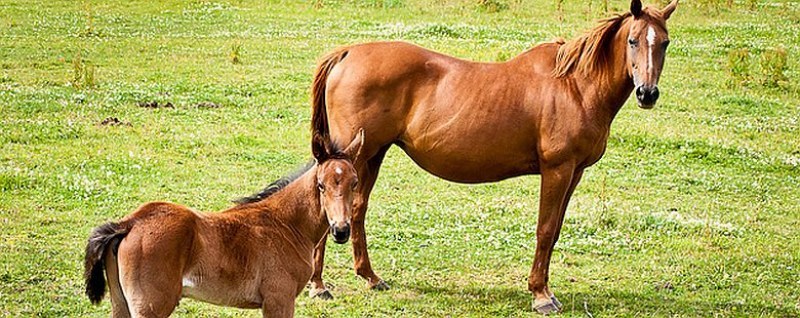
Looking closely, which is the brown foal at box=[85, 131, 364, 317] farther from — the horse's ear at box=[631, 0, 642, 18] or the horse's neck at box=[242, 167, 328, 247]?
the horse's ear at box=[631, 0, 642, 18]

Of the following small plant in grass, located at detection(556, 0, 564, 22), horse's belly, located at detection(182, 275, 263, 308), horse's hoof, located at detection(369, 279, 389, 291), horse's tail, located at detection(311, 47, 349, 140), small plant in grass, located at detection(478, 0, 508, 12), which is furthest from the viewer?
small plant in grass, located at detection(478, 0, 508, 12)

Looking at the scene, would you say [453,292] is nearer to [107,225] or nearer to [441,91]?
[441,91]

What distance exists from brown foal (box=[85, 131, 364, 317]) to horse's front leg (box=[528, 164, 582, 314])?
209 centimetres

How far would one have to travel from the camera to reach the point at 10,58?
19.3m

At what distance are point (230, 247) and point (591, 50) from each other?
3686 millimetres

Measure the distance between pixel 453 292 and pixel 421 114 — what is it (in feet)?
4.95

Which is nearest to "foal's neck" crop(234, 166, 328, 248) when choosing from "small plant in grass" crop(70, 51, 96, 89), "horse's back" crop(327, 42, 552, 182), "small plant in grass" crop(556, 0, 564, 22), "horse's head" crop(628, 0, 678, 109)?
"horse's back" crop(327, 42, 552, 182)

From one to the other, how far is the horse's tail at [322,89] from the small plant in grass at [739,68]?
11277 mm

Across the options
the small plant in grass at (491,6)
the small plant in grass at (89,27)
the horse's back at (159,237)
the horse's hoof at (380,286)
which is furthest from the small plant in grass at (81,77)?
the small plant in grass at (491,6)

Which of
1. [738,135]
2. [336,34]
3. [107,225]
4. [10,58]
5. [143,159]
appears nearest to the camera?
[107,225]

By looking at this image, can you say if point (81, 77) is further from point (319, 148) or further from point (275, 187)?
point (319, 148)

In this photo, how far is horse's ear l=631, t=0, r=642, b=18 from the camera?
9266 mm

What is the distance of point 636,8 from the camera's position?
9320 millimetres

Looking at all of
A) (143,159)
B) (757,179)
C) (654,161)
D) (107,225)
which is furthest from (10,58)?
(107,225)
